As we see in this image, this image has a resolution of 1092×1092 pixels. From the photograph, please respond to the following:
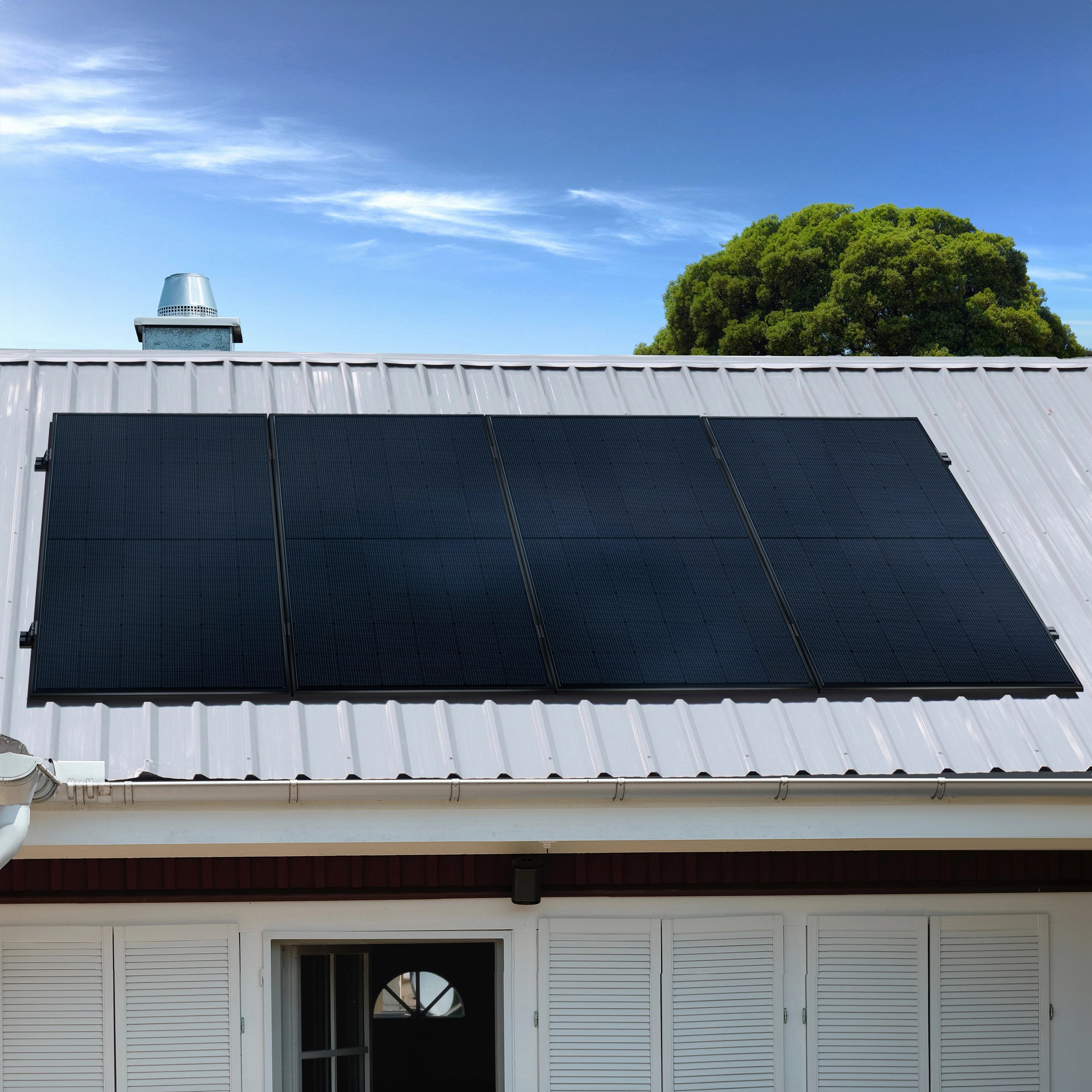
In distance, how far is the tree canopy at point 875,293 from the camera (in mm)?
34062

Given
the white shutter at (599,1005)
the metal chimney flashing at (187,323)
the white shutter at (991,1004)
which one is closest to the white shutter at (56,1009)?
the white shutter at (599,1005)

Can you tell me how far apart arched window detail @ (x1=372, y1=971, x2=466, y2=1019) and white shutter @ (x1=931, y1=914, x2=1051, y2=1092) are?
7.20 metres

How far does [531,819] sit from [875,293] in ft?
100

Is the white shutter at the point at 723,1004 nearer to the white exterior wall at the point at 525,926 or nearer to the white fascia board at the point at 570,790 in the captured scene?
the white exterior wall at the point at 525,926

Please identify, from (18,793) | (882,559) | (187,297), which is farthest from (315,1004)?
(187,297)

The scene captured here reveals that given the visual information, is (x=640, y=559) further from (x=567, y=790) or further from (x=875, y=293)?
(x=875, y=293)

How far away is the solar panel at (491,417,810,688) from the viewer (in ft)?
24.4

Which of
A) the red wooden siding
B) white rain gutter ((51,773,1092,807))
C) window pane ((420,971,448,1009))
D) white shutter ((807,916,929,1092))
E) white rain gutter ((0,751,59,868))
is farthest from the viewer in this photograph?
window pane ((420,971,448,1009))

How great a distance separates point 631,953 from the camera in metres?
7.50

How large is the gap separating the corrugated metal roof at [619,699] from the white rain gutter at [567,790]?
216mm

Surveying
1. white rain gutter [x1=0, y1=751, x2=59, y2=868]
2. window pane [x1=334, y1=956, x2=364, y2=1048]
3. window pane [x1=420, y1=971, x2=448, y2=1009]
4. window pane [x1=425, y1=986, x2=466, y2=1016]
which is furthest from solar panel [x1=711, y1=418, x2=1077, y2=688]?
window pane [x1=425, y1=986, x2=466, y2=1016]

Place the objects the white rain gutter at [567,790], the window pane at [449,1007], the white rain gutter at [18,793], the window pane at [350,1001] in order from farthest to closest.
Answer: the window pane at [449,1007], the window pane at [350,1001], the white rain gutter at [567,790], the white rain gutter at [18,793]

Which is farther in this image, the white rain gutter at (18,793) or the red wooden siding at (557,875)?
the red wooden siding at (557,875)

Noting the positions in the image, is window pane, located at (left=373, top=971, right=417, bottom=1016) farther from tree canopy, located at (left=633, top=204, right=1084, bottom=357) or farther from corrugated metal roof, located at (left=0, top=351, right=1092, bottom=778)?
tree canopy, located at (left=633, top=204, right=1084, bottom=357)
